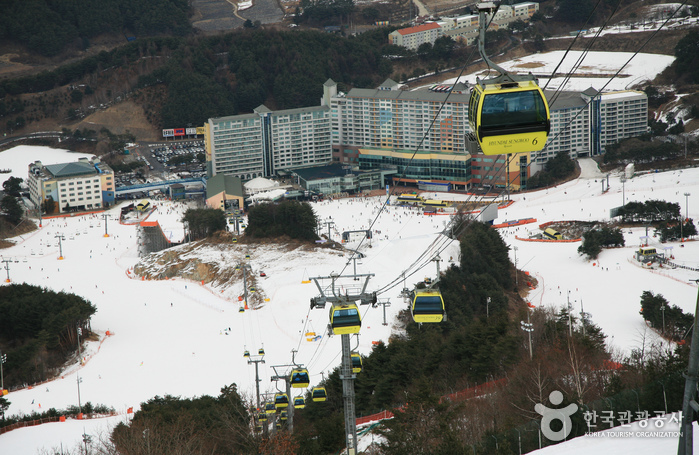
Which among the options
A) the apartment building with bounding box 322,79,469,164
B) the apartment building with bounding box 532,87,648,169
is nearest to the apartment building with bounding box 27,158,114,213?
the apartment building with bounding box 322,79,469,164

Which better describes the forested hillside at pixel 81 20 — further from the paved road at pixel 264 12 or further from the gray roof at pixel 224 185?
the gray roof at pixel 224 185

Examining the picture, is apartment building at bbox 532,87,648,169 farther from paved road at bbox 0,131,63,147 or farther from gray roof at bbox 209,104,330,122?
paved road at bbox 0,131,63,147

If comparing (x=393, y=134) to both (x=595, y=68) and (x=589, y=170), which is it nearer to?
(x=589, y=170)

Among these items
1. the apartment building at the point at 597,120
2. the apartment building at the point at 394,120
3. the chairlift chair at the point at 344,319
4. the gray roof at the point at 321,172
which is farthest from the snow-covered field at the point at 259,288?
the apartment building at the point at 394,120

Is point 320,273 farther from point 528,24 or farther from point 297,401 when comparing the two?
point 528,24

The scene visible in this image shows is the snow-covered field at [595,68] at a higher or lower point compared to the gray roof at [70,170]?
higher

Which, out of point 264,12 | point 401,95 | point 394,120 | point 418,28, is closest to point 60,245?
point 394,120
